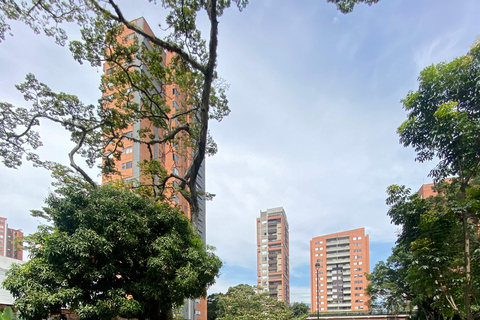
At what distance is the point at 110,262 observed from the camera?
26.5ft

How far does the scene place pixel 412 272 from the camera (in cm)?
909

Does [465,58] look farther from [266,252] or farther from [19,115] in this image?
[266,252]

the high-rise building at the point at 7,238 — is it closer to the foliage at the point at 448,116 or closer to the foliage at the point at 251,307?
the foliage at the point at 251,307

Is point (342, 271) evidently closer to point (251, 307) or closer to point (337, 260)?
point (337, 260)

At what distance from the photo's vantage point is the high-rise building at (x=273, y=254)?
79250 millimetres

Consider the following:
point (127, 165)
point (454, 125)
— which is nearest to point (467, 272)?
point (454, 125)

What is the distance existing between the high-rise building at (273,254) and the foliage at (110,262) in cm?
7358

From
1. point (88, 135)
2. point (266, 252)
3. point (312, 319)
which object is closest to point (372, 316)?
point (312, 319)

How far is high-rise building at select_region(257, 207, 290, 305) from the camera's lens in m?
79.2

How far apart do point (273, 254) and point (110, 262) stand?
7678 centimetres

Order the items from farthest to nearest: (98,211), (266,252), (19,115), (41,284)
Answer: (266,252)
(19,115)
(98,211)
(41,284)

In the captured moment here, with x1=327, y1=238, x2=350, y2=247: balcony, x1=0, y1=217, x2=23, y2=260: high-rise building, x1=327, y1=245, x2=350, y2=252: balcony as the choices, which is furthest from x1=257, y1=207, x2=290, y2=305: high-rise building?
x1=0, y1=217, x2=23, y2=260: high-rise building

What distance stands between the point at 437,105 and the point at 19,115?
12723 mm

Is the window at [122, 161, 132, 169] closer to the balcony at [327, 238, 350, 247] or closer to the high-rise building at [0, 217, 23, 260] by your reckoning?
the balcony at [327, 238, 350, 247]
